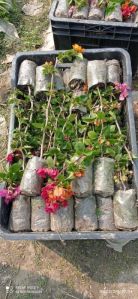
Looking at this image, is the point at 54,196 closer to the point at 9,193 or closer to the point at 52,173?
the point at 52,173

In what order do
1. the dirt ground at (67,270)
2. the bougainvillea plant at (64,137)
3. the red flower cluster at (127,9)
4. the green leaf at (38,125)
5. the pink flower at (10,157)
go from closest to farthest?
the bougainvillea plant at (64,137), the pink flower at (10,157), the green leaf at (38,125), the dirt ground at (67,270), the red flower cluster at (127,9)

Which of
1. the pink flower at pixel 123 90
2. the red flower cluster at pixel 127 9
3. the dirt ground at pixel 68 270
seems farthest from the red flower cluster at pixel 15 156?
the red flower cluster at pixel 127 9

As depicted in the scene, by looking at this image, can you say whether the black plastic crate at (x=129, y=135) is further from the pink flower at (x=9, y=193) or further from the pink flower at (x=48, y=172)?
the pink flower at (x=48, y=172)

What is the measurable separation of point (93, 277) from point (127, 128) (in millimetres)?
1188

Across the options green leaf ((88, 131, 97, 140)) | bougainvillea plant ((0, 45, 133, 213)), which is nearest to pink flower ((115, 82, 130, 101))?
bougainvillea plant ((0, 45, 133, 213))

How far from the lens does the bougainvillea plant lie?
2.38m

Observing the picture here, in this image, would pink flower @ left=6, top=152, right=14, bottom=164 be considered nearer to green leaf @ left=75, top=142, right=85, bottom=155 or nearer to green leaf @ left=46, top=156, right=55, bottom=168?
green leaf @ left=46, top=156, right=55, bottom=168

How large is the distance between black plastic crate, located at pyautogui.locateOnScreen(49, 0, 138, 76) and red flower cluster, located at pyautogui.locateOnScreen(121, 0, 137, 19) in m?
Result: 0.19

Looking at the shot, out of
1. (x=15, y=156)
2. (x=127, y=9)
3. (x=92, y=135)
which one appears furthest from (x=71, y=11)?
(x=15, y=156)

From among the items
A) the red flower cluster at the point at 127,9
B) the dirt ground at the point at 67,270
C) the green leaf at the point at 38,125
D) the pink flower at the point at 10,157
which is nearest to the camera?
the pink flower at the point at 10,157

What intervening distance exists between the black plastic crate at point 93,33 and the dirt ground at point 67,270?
5.97 feet

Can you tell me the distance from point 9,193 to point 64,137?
57 cm

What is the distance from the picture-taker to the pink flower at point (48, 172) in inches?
93.7

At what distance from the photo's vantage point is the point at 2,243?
9.84 feet
